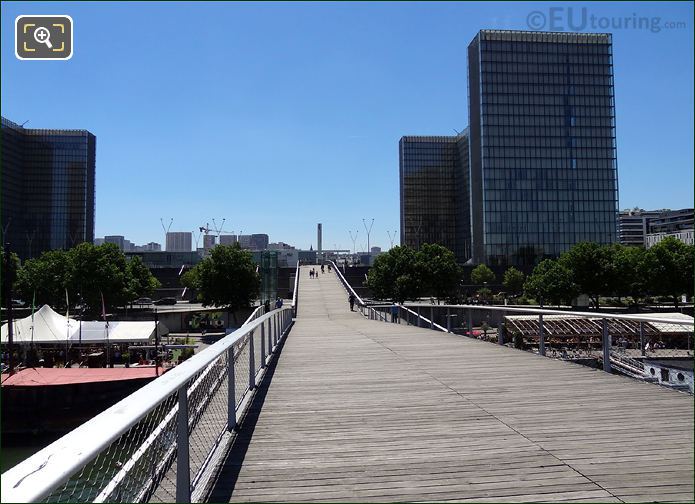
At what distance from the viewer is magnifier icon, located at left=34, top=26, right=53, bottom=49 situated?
4.24 metres

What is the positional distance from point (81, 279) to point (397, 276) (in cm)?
2754

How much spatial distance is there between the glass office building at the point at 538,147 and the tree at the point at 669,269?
158ft

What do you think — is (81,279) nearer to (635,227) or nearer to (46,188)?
(46,188)

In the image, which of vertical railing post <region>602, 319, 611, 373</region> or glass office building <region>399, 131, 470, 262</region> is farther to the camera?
glass office building <region>399, 131, 470, 262</region>

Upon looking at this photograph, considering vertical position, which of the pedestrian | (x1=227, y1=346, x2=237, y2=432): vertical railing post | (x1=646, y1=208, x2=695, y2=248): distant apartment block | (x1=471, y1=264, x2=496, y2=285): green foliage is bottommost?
the pedestrian

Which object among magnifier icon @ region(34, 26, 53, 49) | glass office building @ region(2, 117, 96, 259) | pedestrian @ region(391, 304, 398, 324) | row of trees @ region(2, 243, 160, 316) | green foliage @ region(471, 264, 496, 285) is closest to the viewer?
magnifier icon @ region(34, 26, 53, 49)

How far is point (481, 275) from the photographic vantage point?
252ft

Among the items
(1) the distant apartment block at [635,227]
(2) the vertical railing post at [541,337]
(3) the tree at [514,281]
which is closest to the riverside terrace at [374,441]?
(2) the vertical railing post at [541,337]

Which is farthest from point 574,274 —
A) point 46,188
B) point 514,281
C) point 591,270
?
point 46,188

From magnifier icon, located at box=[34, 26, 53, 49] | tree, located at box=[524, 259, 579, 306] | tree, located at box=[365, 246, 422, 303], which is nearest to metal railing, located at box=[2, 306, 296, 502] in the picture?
magnifier icon, located at box=[34, 26, 53, 49]

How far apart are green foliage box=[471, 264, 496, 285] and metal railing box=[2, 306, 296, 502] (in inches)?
2906

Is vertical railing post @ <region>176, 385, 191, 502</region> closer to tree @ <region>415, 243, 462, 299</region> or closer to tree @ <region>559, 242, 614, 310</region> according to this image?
tree @ <region>415, 243, 462, 299</region>

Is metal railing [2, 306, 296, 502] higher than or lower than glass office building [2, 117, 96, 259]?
lower

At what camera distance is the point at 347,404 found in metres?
6.21
